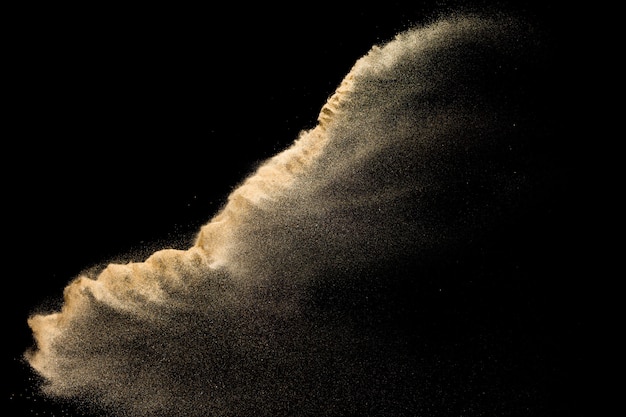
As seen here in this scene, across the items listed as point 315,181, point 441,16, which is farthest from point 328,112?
point 441,16

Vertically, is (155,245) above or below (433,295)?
above

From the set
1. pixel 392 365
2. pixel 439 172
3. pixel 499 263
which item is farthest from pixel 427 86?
pixel 392 365

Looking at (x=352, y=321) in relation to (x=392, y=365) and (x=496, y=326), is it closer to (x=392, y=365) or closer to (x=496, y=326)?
(x=392, y=365)

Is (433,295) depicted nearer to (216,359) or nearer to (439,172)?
(439,172)

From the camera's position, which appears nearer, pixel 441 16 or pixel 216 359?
pixel 216 359

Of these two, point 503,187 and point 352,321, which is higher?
point 503,187

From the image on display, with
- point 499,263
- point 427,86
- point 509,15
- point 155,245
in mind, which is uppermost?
point 509,15
